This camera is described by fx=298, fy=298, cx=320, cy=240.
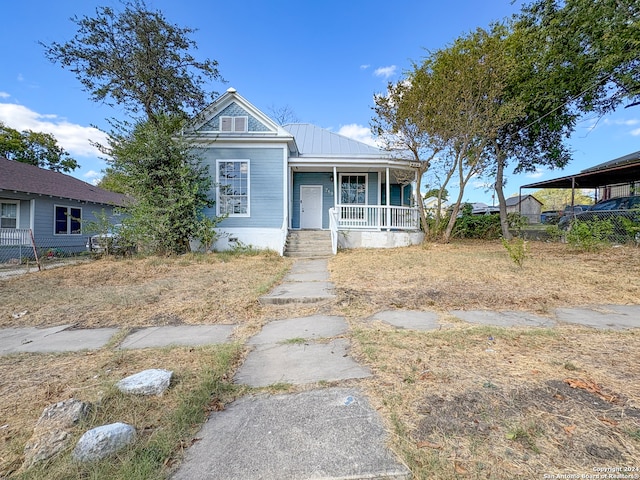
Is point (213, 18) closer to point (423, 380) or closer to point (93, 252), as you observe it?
point (93, 252)

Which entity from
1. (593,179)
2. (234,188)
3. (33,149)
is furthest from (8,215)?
(593,179)

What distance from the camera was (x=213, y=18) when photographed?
10898 mm

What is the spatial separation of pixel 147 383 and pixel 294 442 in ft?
Result: 3.70

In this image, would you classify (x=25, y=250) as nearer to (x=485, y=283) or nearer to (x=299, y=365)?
(x=299, y=365)

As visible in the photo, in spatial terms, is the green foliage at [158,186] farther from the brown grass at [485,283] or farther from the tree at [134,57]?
the brown grass at [485,283]

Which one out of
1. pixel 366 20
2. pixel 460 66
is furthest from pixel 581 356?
pixel 366 20

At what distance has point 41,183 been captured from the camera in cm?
1426

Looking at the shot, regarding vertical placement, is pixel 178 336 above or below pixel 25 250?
below

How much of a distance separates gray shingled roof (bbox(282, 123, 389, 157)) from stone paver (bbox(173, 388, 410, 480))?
1190cm

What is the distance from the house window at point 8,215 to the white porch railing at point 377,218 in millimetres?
14097

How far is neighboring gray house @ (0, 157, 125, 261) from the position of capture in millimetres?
12328

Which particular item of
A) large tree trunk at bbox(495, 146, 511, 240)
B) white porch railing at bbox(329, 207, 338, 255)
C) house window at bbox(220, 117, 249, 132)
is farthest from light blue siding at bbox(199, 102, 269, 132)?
large tree trunk at bbox(495, 146, 511, 240)

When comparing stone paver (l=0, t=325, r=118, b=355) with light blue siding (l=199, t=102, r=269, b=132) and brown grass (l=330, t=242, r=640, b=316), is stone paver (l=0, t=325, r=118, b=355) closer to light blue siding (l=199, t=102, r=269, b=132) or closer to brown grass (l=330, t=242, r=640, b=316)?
brown grass (l=330, t=242, r=640, b=316)

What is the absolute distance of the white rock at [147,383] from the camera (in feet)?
6.42
